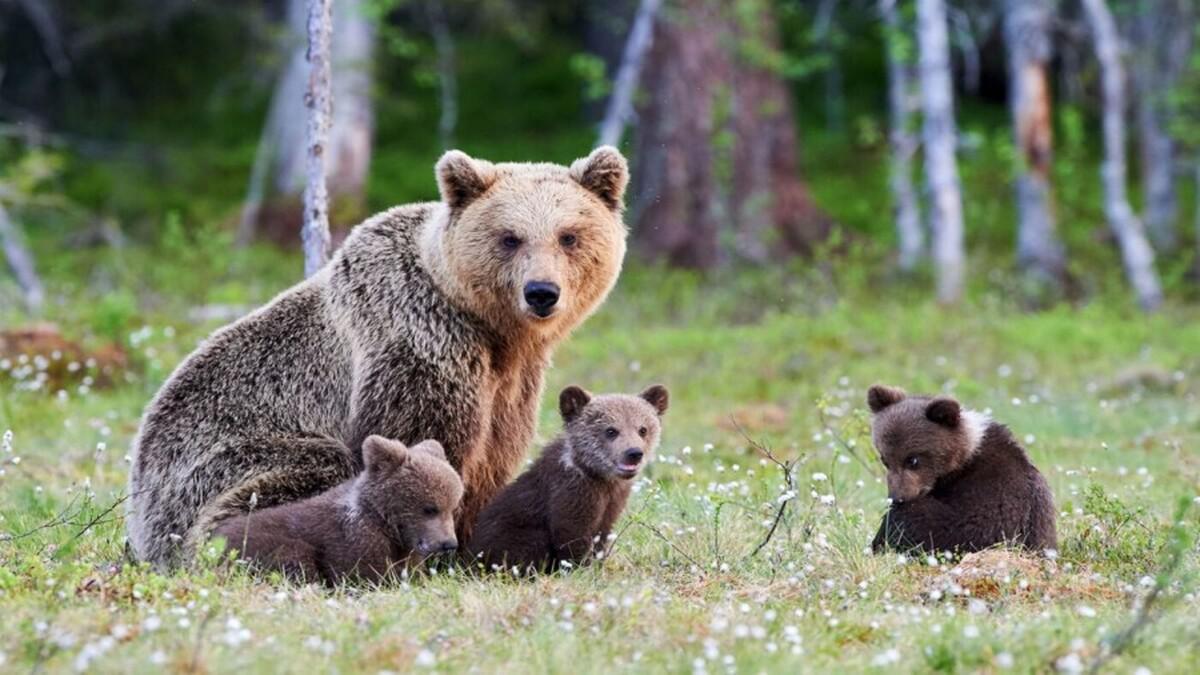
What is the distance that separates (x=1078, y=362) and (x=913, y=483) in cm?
913

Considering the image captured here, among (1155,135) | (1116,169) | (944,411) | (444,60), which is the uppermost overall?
(444,60)

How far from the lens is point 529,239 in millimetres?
7879

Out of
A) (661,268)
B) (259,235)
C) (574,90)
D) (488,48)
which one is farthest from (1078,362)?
(488,48)

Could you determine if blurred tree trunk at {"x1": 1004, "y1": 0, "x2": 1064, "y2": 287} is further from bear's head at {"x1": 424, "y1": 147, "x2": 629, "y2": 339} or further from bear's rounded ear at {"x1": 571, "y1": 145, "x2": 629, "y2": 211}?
bear's head at {"x1": 424, "y1": 147, "x2": 629, "y2": 339}

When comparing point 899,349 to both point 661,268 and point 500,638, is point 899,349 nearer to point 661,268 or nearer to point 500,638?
point 661,268

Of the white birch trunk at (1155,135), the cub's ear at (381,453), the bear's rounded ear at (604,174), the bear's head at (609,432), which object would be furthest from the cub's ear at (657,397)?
the white birch trunk at (1155,135)

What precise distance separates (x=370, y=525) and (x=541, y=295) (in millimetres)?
1348

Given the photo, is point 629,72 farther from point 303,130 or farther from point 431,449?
point 431,449

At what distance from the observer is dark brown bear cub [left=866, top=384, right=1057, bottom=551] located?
25.5 feet

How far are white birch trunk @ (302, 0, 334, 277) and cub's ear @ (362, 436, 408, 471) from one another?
3.23 m

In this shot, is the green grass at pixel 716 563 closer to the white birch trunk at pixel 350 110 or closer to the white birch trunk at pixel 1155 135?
the white birch trunk at pixel 350 110

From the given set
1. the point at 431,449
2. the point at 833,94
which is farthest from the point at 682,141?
the point at 431,449

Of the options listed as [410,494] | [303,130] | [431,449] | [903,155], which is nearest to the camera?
[410,494]

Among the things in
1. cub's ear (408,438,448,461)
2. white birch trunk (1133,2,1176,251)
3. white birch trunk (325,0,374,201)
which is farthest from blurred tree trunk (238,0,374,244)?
cub's ear (408,438,448,461)
